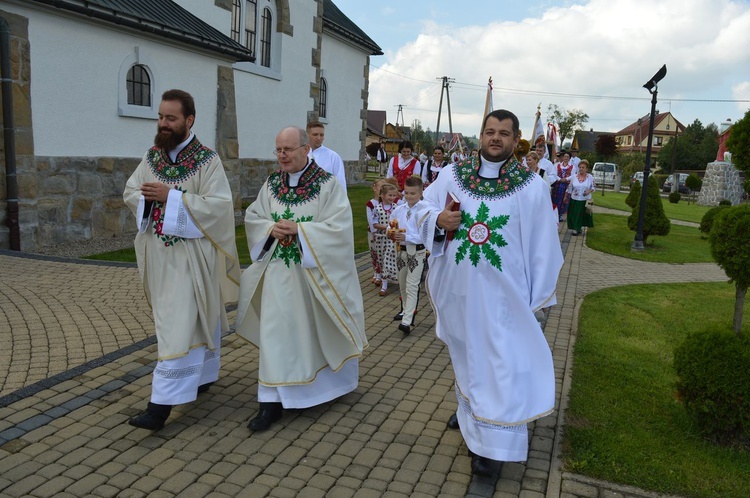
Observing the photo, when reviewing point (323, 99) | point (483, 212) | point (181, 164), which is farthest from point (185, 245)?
point (323, 99)

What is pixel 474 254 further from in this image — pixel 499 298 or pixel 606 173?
pixel 606 173

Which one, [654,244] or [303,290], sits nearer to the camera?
[303,290]

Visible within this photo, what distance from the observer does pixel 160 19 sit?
12078 mm

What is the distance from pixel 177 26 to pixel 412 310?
8.45 m

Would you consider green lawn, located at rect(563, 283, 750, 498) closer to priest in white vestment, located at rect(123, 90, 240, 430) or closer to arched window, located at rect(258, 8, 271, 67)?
priest in white vestment, located at rect(123, 90, 240, 430)

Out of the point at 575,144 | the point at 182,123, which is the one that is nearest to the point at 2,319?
the point at 182,123

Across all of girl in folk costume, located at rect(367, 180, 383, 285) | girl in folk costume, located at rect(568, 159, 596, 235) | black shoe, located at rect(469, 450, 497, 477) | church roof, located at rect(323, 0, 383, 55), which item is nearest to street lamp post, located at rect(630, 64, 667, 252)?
girl in folk costume, located at rect(568, 159, 596, 235)

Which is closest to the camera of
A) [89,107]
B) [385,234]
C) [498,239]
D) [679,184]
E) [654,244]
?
[498,239]

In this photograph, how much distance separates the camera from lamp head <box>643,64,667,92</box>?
1295cm

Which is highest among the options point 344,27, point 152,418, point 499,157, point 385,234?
point 344,27

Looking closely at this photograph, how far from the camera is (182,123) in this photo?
4.45 m

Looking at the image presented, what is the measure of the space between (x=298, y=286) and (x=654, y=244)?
12881 mm

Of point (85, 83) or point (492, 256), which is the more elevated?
point (85, 83)

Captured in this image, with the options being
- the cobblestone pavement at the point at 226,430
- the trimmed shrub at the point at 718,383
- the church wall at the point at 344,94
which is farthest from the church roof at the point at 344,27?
the trimmed shrub at the point at 718,383
